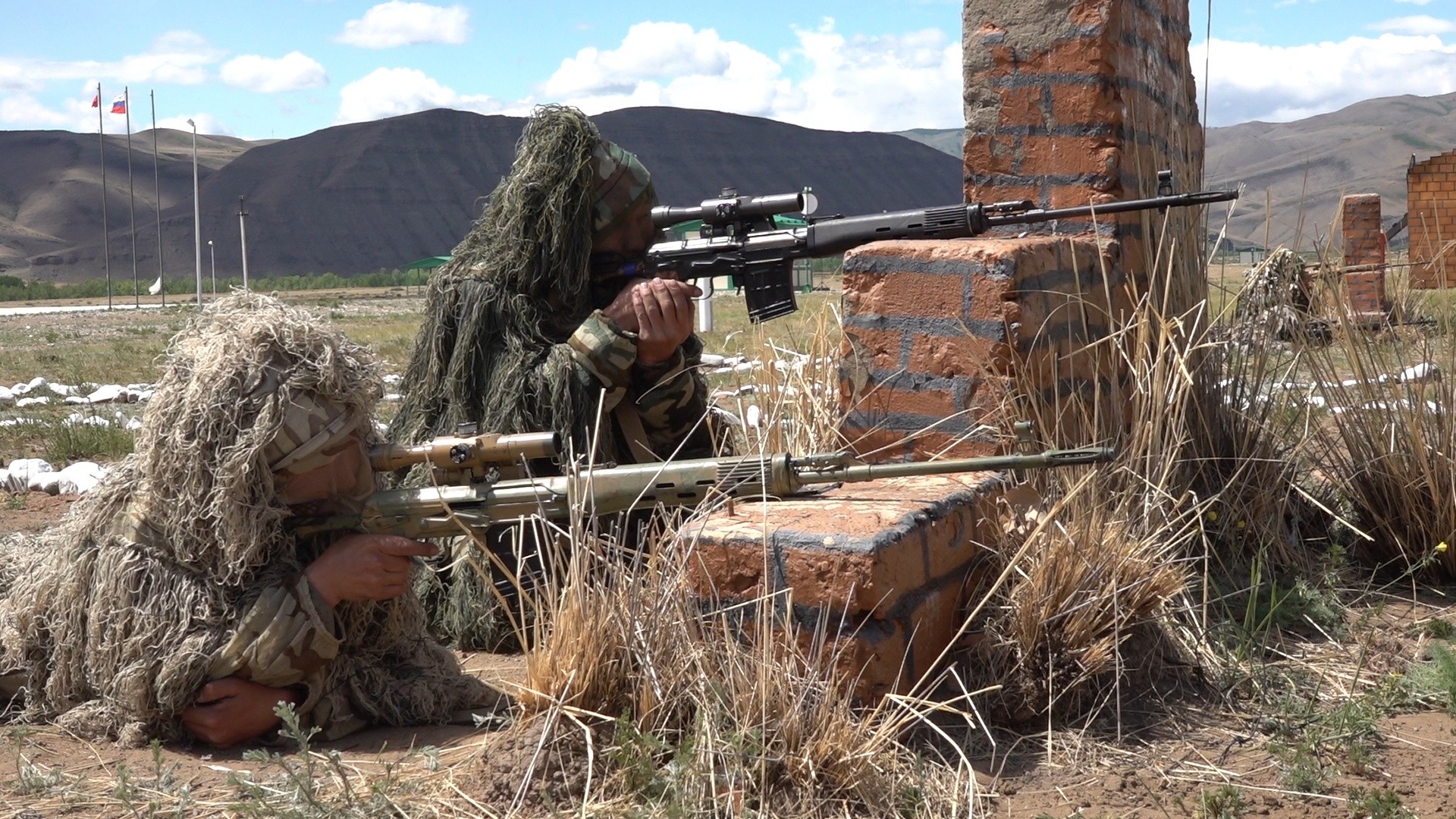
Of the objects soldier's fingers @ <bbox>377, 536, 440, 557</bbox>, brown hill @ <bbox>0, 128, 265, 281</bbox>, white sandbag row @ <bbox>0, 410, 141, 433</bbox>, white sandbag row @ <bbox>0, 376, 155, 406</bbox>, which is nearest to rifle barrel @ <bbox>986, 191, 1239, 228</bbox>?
soldier's fingers @ <bbox>377, 536, 440, 557</bbox>

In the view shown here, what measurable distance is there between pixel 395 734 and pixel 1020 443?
5.30 feet

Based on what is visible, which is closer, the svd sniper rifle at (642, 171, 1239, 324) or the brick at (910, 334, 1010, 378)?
the brick at (910, 334, 1010, 378)

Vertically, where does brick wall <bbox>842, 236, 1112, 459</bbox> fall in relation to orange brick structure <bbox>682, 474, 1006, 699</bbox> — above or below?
above

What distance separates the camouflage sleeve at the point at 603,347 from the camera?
3.74m

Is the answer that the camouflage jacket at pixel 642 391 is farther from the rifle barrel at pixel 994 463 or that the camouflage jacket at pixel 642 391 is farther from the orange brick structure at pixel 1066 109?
the rifle barrel at pixel 994 463

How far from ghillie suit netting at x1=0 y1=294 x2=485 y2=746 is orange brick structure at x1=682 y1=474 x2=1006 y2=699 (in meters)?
1.00

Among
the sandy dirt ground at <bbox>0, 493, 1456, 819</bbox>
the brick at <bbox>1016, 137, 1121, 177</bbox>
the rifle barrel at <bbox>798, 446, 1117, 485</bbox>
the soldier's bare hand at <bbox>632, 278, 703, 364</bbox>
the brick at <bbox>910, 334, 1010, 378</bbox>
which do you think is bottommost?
the sandy dirt ground at <bbox>0, 493, 1456, 819</bbox>

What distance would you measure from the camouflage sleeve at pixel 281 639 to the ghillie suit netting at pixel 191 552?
0.03m

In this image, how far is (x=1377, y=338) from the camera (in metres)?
4.00

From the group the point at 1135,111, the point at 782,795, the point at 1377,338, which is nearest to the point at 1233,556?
the point at 1377,338

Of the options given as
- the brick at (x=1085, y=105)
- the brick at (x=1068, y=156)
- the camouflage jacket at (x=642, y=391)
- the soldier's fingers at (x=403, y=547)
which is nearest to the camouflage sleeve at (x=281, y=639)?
the soldier's fingers at (x=403, y=547)

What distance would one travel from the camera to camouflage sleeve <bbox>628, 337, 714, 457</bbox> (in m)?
4.00

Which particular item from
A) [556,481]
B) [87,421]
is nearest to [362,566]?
[556,481]

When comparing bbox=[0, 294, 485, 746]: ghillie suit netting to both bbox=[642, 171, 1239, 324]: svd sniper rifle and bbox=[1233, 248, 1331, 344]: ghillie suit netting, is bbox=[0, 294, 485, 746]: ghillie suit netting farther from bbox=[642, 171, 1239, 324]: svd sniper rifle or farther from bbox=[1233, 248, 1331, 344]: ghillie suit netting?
bbox=[1233, 248, 1331, 344]: ghillie suit netting
